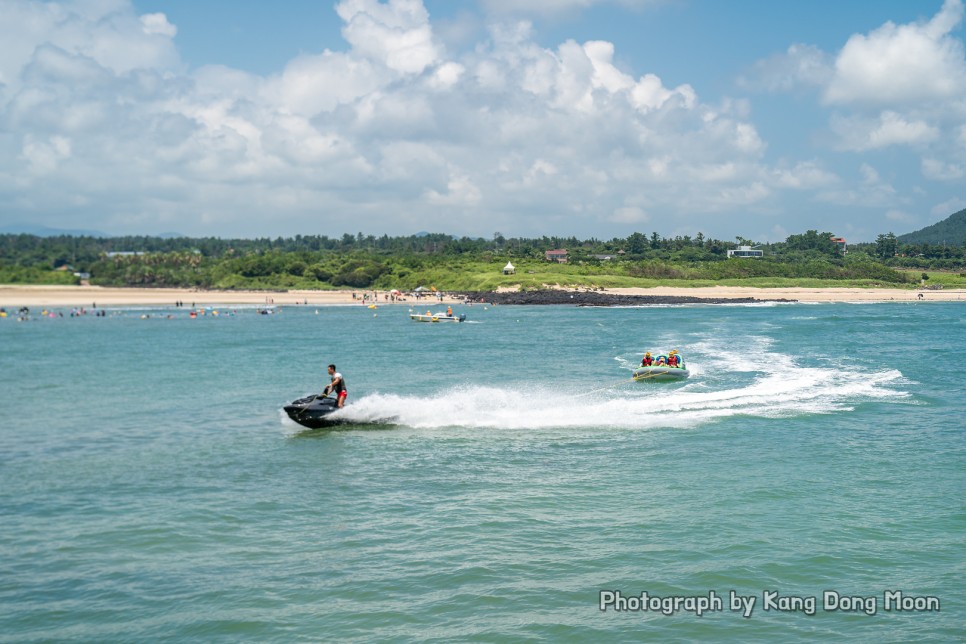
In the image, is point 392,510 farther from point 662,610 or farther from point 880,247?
point 880,247

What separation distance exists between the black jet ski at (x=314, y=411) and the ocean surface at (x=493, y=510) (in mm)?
468

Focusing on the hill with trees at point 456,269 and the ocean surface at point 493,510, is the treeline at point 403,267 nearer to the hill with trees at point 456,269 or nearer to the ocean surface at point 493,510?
the hill with trees at point 456,269

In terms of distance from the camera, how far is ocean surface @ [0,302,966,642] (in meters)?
12.5

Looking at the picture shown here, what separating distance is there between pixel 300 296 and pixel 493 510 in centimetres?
12376

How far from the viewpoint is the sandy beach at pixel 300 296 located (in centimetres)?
12125

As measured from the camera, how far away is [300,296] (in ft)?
449

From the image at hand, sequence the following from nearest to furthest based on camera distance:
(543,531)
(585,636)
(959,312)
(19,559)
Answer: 1. (585,636)
2. (19,559)
3. (543,531)
4. (959,312)

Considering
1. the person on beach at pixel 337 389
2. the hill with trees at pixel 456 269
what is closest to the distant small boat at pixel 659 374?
the person on beach at pixel 337 389

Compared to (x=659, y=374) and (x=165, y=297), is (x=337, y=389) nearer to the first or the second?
(x=659, y=374)

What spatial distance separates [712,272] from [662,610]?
141458mm

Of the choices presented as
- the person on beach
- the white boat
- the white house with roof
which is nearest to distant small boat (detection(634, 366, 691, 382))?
the white boat

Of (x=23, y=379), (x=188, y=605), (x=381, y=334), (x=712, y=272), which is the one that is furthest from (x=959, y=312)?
(x=188, y=605)

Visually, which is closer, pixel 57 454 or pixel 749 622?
pixel 749 622

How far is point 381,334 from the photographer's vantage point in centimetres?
6981
